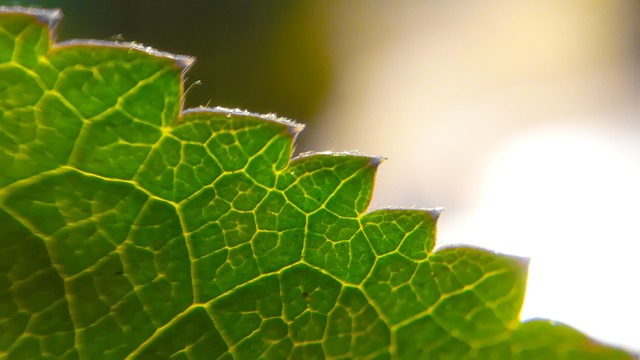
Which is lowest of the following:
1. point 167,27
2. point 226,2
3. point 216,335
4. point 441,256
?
point 216,335

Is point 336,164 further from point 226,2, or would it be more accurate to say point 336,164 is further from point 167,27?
point 226,2

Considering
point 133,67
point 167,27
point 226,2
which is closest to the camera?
point 133,67

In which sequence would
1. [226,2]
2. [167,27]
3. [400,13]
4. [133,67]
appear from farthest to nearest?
[400,13], [226,2], [167,27], [133,67]

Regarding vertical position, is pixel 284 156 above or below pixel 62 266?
above

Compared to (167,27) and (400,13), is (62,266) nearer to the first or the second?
(167,27)

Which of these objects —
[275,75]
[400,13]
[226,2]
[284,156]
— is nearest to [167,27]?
[226,2]

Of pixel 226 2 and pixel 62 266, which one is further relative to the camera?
pixel 226 2
